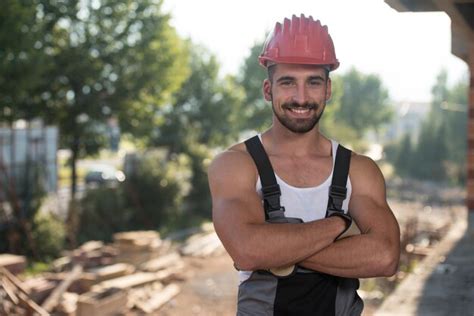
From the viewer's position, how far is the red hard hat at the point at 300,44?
2.82 m

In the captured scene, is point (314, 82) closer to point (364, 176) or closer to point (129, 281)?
point (364, 176)

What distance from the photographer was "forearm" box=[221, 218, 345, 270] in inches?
103

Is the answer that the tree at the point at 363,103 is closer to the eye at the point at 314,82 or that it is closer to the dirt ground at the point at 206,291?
the dirt ground at the point at 206,291

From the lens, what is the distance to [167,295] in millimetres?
13523

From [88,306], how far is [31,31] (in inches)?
468

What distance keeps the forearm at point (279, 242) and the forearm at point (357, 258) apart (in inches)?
2.1

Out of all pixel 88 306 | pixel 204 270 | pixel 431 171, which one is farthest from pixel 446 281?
pixel 431 171

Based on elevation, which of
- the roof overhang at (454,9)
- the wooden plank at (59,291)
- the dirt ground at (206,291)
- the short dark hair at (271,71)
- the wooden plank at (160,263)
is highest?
the roof overhang at (454,9)

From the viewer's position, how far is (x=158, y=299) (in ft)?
42.9

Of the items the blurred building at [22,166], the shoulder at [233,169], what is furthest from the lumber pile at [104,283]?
the shoulder at [233,169]

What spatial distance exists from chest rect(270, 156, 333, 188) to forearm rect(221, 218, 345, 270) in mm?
201

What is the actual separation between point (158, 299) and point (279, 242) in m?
10.8

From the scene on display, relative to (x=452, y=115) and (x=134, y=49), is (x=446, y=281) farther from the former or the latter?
(x=452, y=115)

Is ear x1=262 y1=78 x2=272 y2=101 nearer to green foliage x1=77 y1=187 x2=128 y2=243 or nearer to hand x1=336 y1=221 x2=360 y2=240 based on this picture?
hand x1=336 y1=221 x2=360 y2=240
